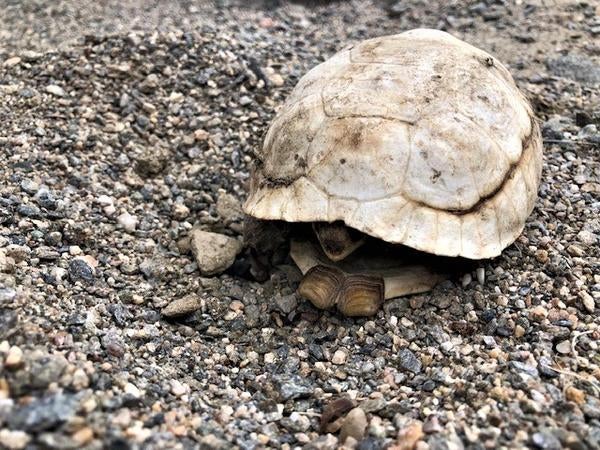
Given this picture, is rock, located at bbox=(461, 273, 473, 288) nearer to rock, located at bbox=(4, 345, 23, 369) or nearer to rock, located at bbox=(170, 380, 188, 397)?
rock, located at bbox=(170, 380, 188, 397)

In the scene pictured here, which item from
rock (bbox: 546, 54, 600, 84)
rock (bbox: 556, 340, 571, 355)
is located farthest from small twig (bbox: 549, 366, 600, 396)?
rock (bbox: 546, 54, 600, 84)

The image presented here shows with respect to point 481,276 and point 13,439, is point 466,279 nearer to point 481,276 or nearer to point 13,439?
point 481,276

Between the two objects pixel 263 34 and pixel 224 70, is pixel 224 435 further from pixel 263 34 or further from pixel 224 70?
Result: pixel 263 34

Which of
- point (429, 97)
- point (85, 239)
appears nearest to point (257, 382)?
point (85, 239)

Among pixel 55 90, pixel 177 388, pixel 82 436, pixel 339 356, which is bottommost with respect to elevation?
pixel 339 356

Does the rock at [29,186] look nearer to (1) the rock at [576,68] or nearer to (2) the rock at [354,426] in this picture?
(2) the rock at [354,426]

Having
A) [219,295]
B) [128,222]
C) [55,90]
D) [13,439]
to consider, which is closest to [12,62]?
[55,90]

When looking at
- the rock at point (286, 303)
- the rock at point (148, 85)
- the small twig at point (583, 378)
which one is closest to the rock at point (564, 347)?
the small twig at point (583, 378)
